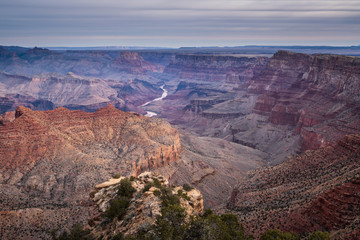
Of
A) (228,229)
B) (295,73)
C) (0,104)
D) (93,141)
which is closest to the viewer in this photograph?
(228,229)

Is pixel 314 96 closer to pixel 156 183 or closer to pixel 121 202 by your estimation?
pixel 156 183

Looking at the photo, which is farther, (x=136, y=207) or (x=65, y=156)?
(x=65, y=156)

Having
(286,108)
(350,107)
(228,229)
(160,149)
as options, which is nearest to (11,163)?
(160,149)

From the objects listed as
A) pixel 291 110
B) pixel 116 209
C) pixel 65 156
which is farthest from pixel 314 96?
pixel 116 209

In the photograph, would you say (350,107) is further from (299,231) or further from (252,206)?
(299,231)

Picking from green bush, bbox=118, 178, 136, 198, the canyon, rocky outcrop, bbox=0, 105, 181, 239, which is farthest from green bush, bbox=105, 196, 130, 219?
rocky outcrop, bbox=0, 105, 181, 239

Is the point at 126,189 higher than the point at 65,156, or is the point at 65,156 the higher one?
the point at 126,189
